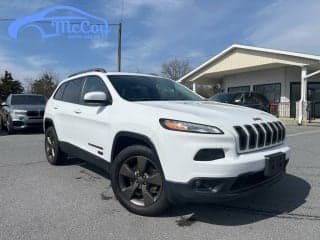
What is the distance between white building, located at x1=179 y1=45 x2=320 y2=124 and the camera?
18.3 metres

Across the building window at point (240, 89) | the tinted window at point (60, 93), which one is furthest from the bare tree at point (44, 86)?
the tinted window at point (60, 93)

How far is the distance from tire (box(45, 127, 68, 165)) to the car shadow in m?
3.09

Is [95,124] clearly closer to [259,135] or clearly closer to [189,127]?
[189,127]

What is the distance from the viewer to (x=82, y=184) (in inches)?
210

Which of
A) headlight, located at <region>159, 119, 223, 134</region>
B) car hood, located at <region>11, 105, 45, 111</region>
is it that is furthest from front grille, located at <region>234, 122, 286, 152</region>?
car hood, located at <region>11, 105, 45, 111</region>

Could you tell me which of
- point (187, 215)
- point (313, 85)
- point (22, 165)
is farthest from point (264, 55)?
point (187, 215)

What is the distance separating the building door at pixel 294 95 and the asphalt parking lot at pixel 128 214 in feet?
53.9

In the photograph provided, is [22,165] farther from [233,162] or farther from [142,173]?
[233,162]

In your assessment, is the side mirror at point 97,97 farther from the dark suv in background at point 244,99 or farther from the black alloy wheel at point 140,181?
the dark suv in background at point 244,99

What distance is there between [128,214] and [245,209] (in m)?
1.38

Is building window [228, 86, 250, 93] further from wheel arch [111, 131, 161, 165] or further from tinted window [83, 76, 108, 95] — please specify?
wheel arch [111, 131, 161, 165]

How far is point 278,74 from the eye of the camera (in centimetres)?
2150

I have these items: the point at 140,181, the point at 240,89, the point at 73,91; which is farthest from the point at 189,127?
the point at 240,89

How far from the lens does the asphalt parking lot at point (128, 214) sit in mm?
3506
